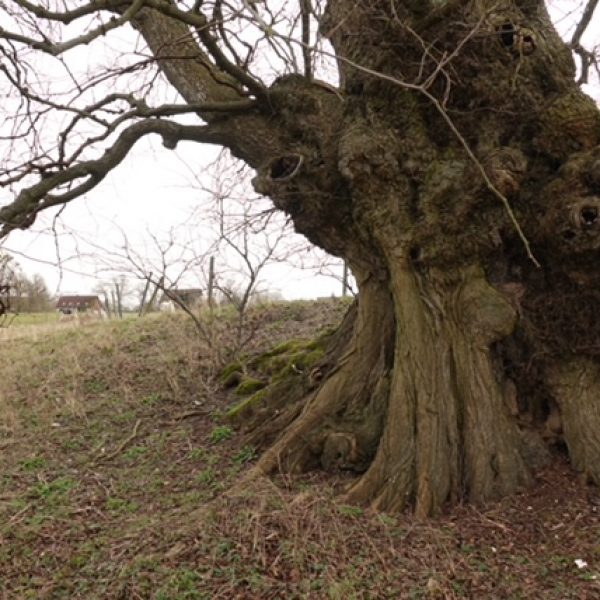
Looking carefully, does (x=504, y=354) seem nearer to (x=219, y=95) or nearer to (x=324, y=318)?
(x=219, y=95)

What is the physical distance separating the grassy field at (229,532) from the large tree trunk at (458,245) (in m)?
0.33

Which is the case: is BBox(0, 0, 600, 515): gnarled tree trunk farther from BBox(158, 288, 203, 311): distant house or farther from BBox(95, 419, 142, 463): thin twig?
BBox(158, 288, 203, 311): distant house

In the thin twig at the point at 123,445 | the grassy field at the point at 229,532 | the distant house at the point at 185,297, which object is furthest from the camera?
the distant house at the point at 185,297

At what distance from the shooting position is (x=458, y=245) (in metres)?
4.66

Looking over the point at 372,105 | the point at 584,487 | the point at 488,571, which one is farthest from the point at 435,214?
the point at 488,571

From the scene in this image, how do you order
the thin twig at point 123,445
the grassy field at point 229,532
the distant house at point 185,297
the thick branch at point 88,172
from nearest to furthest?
the grassy field at point 229,532, the thick branch at point 88,172, the thin twig at point 123,445, the distant house at point 185,297

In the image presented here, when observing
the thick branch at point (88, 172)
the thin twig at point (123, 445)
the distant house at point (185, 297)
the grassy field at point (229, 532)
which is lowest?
the grassy field at point (229, 532)

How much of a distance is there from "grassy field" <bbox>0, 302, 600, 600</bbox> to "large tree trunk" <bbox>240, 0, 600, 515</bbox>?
327mm

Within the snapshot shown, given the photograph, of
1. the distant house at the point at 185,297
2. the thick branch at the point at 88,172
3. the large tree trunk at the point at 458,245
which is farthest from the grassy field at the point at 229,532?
the distant house at the point at 185,297

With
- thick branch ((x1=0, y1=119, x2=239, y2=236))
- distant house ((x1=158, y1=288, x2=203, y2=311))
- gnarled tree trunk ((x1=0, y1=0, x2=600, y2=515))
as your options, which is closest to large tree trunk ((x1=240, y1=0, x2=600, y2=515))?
gnarled tree trunk ((x1=0, y1=0, x2=600, y2=515))

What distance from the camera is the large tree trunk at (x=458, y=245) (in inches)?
173

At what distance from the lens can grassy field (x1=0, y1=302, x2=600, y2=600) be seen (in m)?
3.48

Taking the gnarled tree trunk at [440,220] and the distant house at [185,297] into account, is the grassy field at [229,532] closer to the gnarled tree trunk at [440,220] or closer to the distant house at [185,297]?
the gnarled tree trunk at [440,220]

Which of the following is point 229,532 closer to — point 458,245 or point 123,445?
point 123,445
